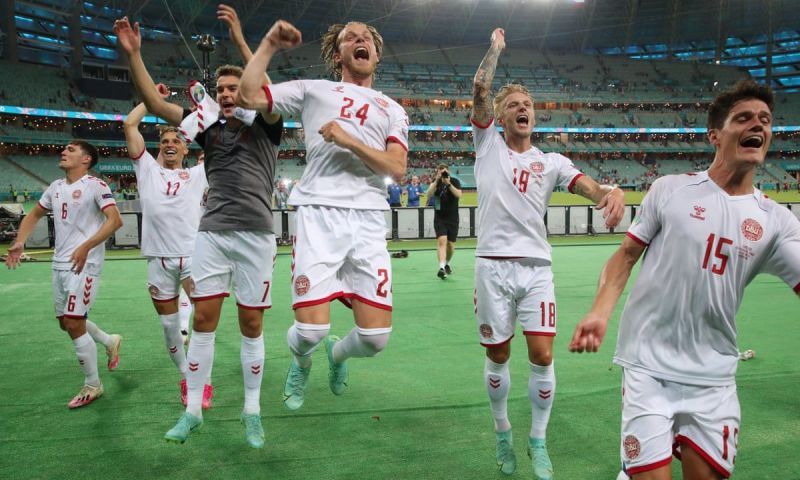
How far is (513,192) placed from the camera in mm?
3939

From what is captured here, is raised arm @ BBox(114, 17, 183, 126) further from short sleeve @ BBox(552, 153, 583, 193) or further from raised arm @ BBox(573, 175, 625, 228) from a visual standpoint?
raised arm @ BBox(573, 175, 625, 228)

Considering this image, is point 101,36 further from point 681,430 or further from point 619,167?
point 681,430

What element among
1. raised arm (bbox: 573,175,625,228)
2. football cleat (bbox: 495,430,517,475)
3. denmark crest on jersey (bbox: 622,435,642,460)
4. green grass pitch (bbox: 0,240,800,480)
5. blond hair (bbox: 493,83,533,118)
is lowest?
green grass pitch (bbox: 0,240,800,480)

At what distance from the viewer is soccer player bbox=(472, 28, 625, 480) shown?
12.1 ft

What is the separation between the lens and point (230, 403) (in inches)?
189

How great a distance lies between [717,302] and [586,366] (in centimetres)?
339

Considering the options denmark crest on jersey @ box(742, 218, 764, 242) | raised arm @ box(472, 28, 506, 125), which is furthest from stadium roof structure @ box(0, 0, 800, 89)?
denmark crest on jersey @ box(742, 218, 764, 242)

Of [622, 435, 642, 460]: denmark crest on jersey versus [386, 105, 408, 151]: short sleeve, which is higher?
[386, 105, 408, 151]: short sleeve

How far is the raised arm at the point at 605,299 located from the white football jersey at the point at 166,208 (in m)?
3.81

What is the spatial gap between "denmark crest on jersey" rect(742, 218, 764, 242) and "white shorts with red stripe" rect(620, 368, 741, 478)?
67cm

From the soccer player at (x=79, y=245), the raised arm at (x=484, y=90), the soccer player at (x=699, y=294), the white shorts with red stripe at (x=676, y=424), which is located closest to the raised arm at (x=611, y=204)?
the soccer player at (x=699, y=294)

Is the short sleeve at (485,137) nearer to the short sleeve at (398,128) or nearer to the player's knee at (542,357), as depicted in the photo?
the short sleeve at (398,128)

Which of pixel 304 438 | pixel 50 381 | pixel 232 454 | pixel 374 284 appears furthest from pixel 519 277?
pixel 50 381

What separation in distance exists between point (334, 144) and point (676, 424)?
2.42 metres
